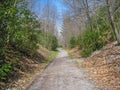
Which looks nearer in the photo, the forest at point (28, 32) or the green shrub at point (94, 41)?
the forest at point (28, 32)

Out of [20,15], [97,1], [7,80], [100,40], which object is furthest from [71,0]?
[7,80]

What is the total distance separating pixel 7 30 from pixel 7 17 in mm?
675

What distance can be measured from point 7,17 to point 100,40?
56.4ft

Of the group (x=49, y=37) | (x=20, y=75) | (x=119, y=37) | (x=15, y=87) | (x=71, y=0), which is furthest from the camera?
(x=49, y=37)

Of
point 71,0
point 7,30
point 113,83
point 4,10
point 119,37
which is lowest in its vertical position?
point 113,83

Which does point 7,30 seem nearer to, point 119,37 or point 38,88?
point 38,88

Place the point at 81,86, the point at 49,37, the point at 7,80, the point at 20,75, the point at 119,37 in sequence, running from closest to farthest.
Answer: the point at 81,86, the point at 7,80, the point at 20,75, the point at 119,37, the point at 49,37

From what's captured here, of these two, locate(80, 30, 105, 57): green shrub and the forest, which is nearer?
the forest

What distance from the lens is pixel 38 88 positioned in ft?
38.2

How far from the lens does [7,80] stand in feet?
45.2

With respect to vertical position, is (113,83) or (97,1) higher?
(97,1)

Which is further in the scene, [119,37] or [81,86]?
[119,37]

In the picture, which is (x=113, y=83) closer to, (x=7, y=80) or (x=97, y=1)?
(x=7, y=80)

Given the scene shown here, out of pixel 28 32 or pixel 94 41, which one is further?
pixel 94 41
